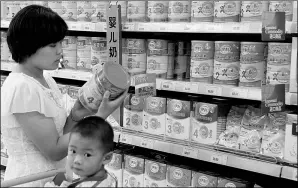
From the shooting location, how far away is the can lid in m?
1.68

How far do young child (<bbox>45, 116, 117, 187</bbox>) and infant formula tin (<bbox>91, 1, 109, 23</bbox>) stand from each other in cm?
124

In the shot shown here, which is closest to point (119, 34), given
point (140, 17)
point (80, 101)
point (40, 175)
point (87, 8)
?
point (140, 17)

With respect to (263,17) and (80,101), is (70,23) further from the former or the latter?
(263,17)

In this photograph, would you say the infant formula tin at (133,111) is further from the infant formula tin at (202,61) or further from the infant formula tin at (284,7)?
the infant formula tin at (284,7)

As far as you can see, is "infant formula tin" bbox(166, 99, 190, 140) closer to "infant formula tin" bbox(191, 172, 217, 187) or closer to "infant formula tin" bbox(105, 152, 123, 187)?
"infant formula tin" bbox(191, 172, 217, 187)

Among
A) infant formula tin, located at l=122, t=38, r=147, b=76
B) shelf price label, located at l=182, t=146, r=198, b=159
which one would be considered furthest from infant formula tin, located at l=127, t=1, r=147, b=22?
shelf price label, located at l=182, t=146, r=198, b=159

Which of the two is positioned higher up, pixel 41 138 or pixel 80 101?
pixel 80 101

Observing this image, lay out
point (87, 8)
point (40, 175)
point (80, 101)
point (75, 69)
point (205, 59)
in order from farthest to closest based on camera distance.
A: point (75, 69) → point (87, 8) → point (205, 59) → point (80, 101) → point (40, 175)

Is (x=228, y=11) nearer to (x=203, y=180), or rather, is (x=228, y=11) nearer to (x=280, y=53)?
(x=280, y=53)

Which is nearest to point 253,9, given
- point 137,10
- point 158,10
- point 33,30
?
point 158,10

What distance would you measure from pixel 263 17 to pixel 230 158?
69 cm

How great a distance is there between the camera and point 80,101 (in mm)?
1779

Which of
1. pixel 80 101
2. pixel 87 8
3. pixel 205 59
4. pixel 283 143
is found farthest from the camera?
pixel 87 8

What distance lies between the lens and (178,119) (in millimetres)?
2320
